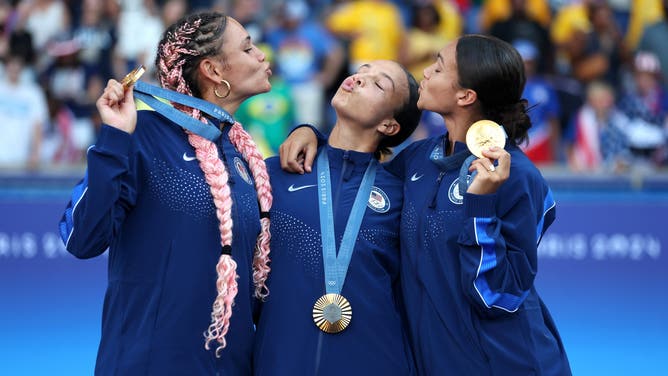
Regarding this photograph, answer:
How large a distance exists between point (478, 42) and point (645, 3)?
7.49 m

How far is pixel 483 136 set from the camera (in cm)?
376

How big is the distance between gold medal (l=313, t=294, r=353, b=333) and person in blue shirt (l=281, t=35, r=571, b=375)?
247 mm

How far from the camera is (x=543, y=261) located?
7.74m

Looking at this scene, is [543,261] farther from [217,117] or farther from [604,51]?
[217,117]

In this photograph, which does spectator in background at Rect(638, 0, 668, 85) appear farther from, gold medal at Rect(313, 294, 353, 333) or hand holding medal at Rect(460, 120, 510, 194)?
gold medal at Rect(313, 294, 353, 333)

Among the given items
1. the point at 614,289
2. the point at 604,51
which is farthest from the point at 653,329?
the point at 604,51

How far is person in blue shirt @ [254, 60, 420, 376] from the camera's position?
3.89 meters

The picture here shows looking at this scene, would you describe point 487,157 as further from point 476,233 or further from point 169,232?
point 169,232

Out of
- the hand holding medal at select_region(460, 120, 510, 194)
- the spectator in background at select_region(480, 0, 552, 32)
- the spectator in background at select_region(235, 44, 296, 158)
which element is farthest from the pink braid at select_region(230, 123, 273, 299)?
the spectator in background at select_region(480, 0, 552, 32)

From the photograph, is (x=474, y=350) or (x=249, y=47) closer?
(x=474, y=350)

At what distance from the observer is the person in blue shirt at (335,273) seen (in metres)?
3.89

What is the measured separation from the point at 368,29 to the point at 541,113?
1819 mm

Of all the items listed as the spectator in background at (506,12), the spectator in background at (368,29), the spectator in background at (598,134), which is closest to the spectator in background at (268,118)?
the spectator in background at (368,29)

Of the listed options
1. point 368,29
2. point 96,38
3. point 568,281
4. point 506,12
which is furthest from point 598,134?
point 96,38
